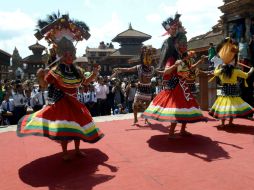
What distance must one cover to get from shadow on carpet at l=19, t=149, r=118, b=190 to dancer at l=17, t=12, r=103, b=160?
23 centimetres

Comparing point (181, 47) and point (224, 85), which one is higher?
point (181, 47)

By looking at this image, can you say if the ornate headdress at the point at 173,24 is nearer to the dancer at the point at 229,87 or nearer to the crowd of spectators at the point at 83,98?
the dancer at the point at 229,87

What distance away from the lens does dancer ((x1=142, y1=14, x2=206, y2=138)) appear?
17.9ft

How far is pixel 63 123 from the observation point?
4.42m

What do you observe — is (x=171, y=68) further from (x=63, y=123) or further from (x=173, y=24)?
(x=63, y=123)

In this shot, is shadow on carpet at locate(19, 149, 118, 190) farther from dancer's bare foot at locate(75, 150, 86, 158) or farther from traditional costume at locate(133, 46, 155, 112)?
traditional costume at locate(133, 46, 155, 112)

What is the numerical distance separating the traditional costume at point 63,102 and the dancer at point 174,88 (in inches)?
56.8

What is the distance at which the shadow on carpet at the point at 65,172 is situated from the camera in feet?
12.6

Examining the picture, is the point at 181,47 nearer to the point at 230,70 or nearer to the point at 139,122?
the point at 230,70

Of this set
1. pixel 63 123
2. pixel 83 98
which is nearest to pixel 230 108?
pixel 63 123

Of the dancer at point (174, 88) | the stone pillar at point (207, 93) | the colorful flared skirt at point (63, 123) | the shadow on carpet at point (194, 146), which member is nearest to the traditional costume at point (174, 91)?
the dancer at point (174, 88)

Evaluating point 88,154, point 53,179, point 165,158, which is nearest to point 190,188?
point 165,158

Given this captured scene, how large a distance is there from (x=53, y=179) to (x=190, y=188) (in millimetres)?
1842

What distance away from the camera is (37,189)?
145 inches
